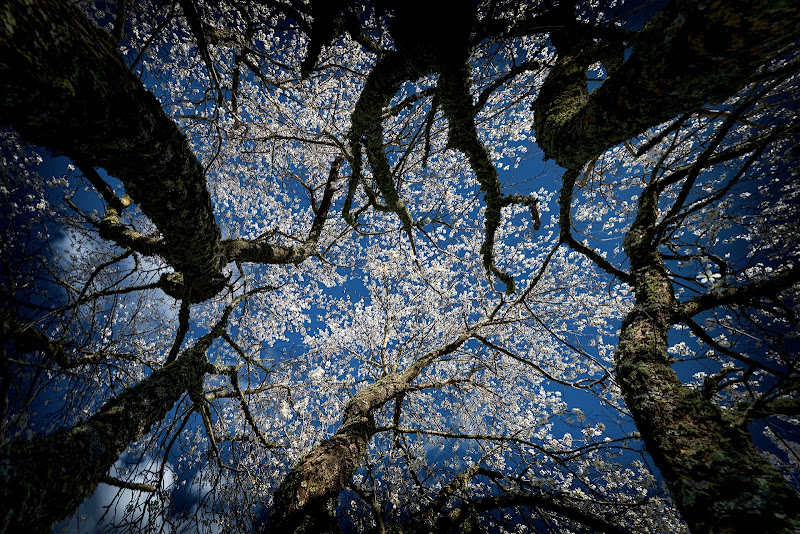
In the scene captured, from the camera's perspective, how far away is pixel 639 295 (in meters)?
2.29

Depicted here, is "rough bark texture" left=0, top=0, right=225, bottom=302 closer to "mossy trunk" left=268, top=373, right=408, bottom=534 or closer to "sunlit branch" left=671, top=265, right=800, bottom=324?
"mossy trunk" left=268, top=373, right=408, bottom=534

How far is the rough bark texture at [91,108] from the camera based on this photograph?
31.9 inches

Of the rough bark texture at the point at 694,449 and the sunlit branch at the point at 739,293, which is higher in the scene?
the sunlit branch at the point at 739,293

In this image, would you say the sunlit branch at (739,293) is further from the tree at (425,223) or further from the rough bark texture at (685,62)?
the rough bark texture at (685,62)

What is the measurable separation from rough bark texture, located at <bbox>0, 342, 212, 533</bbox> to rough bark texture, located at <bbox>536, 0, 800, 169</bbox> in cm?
295

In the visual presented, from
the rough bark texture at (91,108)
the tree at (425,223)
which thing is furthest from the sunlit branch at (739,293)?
the rough bark texture at (91,108)

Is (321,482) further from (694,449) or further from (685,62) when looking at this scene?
(685,62)

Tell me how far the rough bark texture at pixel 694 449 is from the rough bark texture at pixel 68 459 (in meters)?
2.78

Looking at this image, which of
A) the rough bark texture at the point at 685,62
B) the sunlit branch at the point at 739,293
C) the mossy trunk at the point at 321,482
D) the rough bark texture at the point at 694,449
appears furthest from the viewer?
the mossy trunk at the point at 321,482

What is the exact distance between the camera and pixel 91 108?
1.02 metres

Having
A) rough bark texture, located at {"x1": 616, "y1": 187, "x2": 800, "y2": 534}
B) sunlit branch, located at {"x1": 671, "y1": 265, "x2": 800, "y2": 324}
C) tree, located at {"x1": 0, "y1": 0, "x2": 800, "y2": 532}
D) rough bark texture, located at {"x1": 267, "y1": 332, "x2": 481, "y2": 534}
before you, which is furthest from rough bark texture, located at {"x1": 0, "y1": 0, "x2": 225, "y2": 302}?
Result: sunlit branch, located at {"x1": 671, "y1": 265, "x2": 800, "y2": 324}

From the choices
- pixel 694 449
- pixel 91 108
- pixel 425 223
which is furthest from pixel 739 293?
pixel 91 108

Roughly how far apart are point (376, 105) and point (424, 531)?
162 inches

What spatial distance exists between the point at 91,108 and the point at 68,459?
170cm
